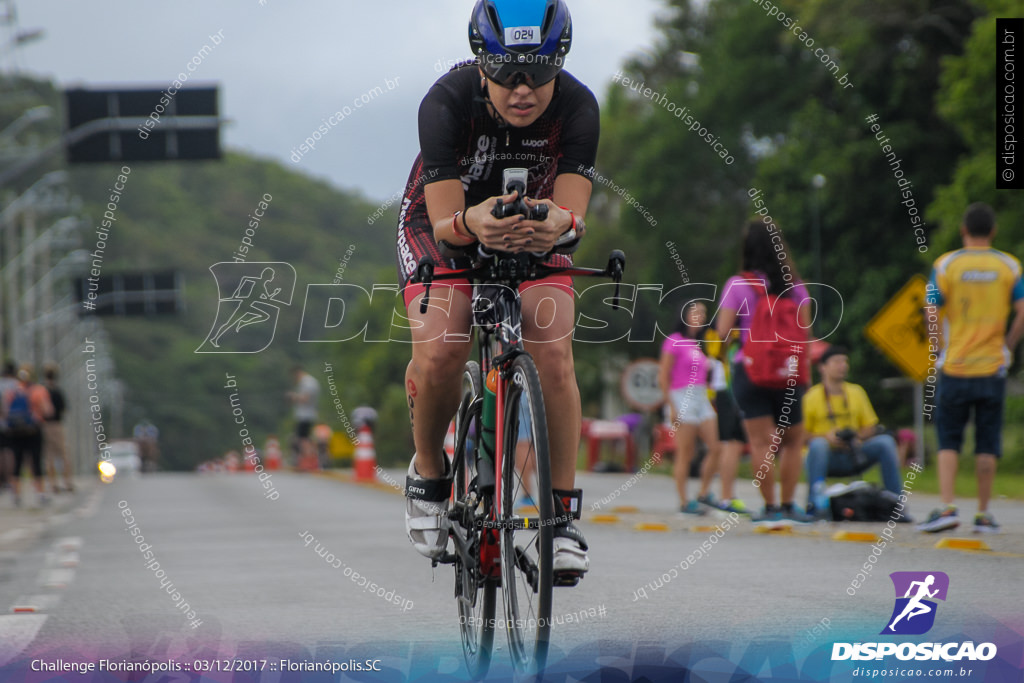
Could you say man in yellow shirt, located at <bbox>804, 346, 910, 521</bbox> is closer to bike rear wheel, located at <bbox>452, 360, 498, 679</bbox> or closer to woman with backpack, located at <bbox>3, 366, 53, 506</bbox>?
bike rear wheel, located at <bbox>452, 360, 498, 679</bbox>

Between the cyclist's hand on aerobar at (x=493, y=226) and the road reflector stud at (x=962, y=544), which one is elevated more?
the cyclist's hand on aerobar at (x=493, y=226)

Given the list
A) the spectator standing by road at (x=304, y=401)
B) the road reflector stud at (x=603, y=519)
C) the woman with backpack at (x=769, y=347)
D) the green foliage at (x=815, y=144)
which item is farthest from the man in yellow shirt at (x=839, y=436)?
the green foliage at (x=815, y=144)

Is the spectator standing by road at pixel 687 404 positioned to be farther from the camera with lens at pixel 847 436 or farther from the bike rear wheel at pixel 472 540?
the bike rear wheel at pixel 472 540

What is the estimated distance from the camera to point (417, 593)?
7.14 metres

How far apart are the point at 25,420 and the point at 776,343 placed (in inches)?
530

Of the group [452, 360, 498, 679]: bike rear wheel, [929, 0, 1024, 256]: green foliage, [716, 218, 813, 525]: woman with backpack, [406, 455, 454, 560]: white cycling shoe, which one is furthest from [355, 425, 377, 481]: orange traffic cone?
[452, 360, 498, 679]: bike rear wheel

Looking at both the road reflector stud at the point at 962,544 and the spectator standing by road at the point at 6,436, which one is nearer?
the road reflector stud at the point at 962,544

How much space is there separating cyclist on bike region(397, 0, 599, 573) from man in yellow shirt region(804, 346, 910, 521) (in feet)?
20.9

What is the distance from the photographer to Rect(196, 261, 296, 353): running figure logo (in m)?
6.61

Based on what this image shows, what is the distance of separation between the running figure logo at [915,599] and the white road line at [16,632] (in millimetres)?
3002

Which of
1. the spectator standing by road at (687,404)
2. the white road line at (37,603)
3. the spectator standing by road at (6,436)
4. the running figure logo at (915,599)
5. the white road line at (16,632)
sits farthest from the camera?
the spectator standing by road at (6,436)

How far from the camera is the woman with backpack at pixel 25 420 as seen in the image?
2039cm

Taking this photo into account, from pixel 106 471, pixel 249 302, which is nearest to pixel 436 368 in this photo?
pixel 249 302

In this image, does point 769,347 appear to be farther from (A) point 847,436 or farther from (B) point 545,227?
(B) point 545,227
